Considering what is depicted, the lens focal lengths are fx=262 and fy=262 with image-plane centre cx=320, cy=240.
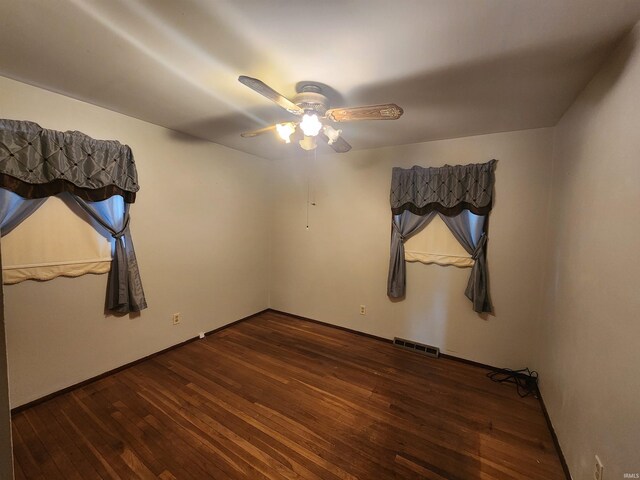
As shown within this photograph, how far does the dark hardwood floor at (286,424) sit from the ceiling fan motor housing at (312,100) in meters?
2.24

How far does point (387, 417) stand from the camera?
1971 mm

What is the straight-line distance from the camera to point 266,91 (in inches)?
55.1

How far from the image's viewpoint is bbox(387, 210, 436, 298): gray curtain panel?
2.96 metres

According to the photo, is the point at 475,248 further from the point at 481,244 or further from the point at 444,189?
the point at 444,189

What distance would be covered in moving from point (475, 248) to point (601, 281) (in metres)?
1.31

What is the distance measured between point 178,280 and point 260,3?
262 centimetres

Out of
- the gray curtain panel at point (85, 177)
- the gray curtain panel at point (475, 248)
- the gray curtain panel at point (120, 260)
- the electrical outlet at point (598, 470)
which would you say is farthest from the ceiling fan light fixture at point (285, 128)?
the electrical outlet at point (598, 470)

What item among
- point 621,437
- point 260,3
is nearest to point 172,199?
point 260,3

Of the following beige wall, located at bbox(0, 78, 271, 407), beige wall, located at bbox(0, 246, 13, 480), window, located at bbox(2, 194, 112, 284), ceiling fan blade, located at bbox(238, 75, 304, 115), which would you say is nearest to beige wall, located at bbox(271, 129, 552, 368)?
beige wall, located at bbox(0, 78, 271, 407)

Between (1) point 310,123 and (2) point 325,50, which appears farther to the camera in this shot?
(1) point 310,123

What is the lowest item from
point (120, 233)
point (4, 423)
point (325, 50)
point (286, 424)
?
point (286, 424)

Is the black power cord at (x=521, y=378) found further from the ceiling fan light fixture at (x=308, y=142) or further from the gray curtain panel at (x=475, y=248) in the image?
the ceiling fan light fixture at (x=308, y=142)

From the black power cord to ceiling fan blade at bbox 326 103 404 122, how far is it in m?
2.56

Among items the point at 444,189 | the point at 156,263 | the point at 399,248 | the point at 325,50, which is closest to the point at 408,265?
the point at 399,248
